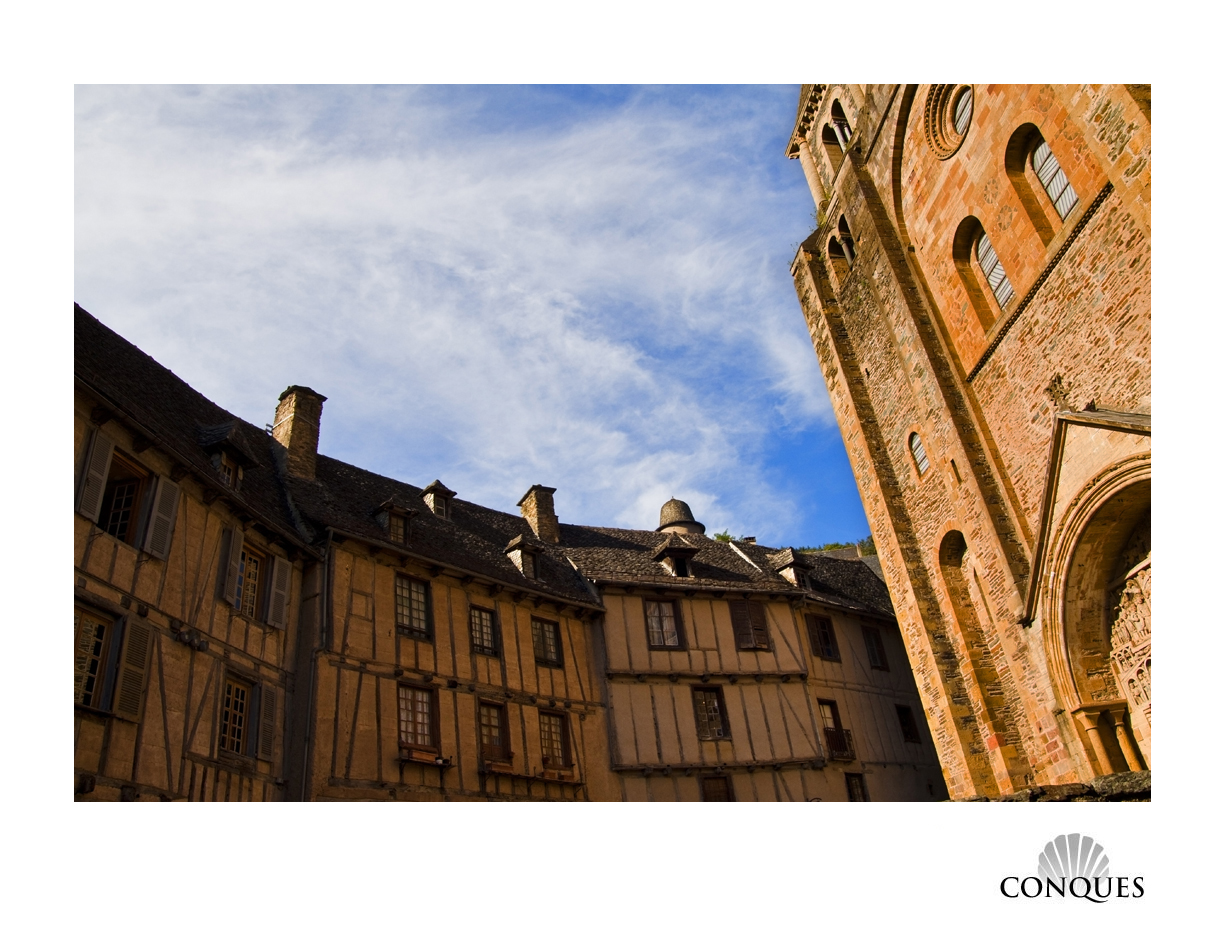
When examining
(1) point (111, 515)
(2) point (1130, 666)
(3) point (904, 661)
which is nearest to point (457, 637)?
(1) point (111, 515)

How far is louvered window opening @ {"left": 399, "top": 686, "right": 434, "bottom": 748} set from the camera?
14.1m

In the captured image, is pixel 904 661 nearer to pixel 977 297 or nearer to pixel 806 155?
pixel 977 297

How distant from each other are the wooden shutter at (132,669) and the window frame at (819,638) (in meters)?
14.4

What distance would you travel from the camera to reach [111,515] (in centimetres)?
1102

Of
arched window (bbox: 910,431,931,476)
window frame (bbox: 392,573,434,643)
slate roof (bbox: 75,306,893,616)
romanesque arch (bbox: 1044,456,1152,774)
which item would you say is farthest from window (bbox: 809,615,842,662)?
window frame (bbox: 392,573,434,643)

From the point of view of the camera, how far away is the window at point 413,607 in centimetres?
1528

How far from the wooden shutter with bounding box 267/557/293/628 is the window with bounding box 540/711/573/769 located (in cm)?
540

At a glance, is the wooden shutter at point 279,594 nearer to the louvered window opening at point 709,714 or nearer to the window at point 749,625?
the louvered window opening at point 709,714

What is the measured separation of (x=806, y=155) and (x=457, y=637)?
45.2 feet

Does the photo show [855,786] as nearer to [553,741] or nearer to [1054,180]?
[553,741]

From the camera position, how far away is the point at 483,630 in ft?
54.5

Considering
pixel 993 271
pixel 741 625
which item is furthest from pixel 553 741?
pixel 993 271

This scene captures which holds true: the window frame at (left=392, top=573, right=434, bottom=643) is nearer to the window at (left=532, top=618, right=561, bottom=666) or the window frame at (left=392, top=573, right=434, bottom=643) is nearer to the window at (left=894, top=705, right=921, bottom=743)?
the window at (left=532, top=618, right=561, bottom=666)

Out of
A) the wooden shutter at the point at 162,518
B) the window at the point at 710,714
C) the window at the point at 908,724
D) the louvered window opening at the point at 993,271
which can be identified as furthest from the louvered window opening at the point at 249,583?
the window at the point at 908,724
